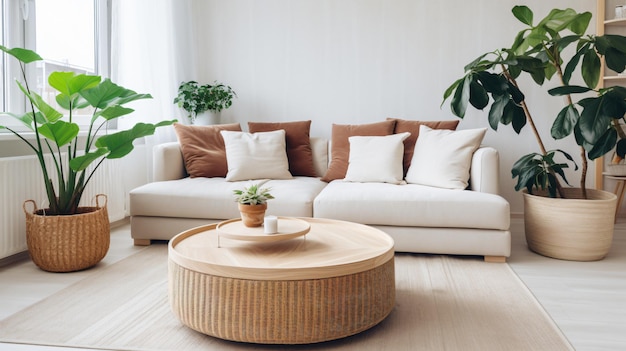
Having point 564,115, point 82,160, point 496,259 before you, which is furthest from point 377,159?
point 82,160

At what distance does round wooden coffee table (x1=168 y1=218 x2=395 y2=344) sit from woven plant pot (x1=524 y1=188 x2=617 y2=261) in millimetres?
1544

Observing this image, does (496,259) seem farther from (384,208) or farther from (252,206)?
(252,206)

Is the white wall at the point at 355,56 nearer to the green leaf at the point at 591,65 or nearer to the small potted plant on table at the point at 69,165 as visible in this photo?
the green leaf at the point at 591,65

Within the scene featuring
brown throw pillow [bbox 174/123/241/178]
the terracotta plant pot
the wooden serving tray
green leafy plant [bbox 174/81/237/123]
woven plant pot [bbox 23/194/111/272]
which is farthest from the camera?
green leafy plant [bbox 174/81/237/123]

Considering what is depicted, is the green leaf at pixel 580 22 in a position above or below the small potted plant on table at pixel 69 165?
above

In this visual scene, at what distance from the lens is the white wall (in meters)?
4.31

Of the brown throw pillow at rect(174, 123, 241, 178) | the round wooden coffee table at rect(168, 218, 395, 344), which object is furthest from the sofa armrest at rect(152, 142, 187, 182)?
the round wooden coffee table at rect(168, 218, 395, 344)

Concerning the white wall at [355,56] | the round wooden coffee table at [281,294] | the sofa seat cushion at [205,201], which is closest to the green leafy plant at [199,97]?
the white wall at [355,56]

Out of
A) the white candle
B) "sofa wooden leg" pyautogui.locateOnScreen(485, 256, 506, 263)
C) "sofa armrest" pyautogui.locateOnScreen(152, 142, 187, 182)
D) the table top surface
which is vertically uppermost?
"sofa armrest" pyautogui.locateOnScreen(152, 142, 187, 182)

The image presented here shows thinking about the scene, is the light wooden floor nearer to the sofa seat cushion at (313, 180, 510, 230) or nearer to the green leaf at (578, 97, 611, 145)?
the sofa seat cushion at (313, 180, 510, 230)

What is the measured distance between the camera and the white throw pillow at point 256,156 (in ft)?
12.2

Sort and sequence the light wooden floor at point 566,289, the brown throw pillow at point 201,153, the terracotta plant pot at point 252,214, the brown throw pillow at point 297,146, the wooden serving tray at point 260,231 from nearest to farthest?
the light wooden floor at point 566,289
the wooden serving tray at point 260,231
the terracotta plant pot at point 252,214
the brown throw pillow at point 201,153
the brown throw pillow at point 297,146

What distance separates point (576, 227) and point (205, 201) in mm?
2312

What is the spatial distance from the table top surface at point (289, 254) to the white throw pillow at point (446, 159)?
1.04 m
